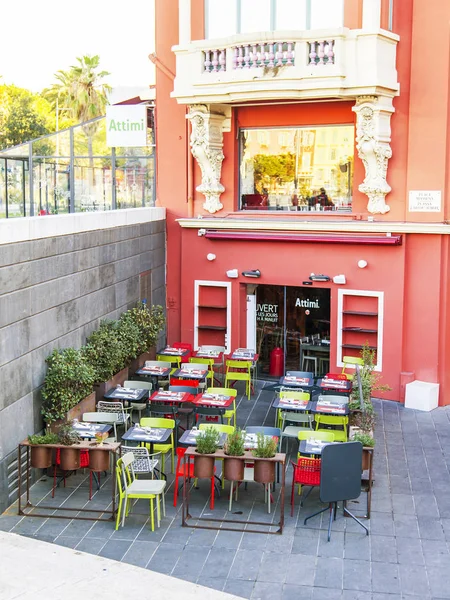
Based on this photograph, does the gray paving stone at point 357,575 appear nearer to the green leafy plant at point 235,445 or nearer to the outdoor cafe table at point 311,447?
the outdoor cafe table at point 311,447

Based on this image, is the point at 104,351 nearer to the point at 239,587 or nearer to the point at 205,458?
the point at 205,458

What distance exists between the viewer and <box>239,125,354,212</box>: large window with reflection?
2092 centimetres

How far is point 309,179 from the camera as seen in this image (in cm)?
2131

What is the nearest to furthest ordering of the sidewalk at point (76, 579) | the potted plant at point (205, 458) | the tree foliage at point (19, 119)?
the sidewalk at point (76, 579) → the potted plant at point (205, 458) → the tree foliage at point (19, 119)

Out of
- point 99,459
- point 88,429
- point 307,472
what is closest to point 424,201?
point 307,472

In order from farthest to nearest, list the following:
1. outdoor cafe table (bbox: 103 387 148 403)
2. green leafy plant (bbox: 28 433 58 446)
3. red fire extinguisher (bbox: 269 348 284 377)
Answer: red fire extinguisher (bbox: 269 348 284 377), outdoor cafe table (bbox: 103 387 148 403), green leafy plant (bbox: 28 433 58 446)

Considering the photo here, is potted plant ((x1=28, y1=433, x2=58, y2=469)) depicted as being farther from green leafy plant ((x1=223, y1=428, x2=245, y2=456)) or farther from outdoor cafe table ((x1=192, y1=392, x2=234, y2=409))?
outdoor cafe table ((x1=192, y1=392, x2=234, y2=409))

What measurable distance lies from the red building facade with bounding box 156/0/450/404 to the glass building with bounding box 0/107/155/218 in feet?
3.22

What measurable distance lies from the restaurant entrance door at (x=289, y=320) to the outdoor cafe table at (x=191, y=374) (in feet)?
11.7

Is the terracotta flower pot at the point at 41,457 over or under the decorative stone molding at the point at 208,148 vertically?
under

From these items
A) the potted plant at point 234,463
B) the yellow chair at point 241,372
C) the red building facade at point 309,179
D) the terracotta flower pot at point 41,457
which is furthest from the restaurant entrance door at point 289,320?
the terracotta flower pot at point 41,457

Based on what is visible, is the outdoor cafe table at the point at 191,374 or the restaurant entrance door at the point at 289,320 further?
the restaurant entrance door at the point at 289,320

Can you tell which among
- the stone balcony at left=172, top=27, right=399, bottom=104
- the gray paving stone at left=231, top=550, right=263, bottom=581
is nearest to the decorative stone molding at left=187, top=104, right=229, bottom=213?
the stone balcony at left=172, top=27, right=399, bottom=104

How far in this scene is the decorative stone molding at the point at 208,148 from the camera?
21125 mm
